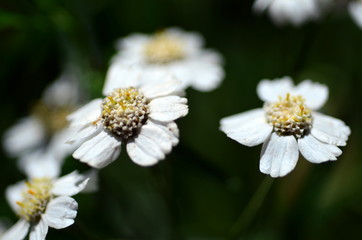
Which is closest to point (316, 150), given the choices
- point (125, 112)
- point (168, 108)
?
point (168, 108)

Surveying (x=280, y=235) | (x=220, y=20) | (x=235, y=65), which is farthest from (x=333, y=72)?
(x=280, y=235)

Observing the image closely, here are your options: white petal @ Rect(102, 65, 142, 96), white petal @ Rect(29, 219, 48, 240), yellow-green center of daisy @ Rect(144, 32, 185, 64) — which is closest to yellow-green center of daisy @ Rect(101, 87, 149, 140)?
white petal @ Rect(102, 65, 142, 96)

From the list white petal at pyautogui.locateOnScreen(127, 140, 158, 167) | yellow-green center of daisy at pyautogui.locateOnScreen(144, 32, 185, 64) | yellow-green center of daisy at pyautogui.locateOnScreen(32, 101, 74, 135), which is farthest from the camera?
yellow-green center of daisy at pyautogui.locateOnScreen(32, 101, 74, 135)

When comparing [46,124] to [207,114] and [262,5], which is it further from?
[262,5]

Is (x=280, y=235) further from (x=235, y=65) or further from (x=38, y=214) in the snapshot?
(x=235, y=65)

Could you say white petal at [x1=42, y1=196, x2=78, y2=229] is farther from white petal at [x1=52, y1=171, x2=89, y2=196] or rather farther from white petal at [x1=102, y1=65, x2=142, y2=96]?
white petal at [x1=102, y1=65, x2=142, y2=96]
